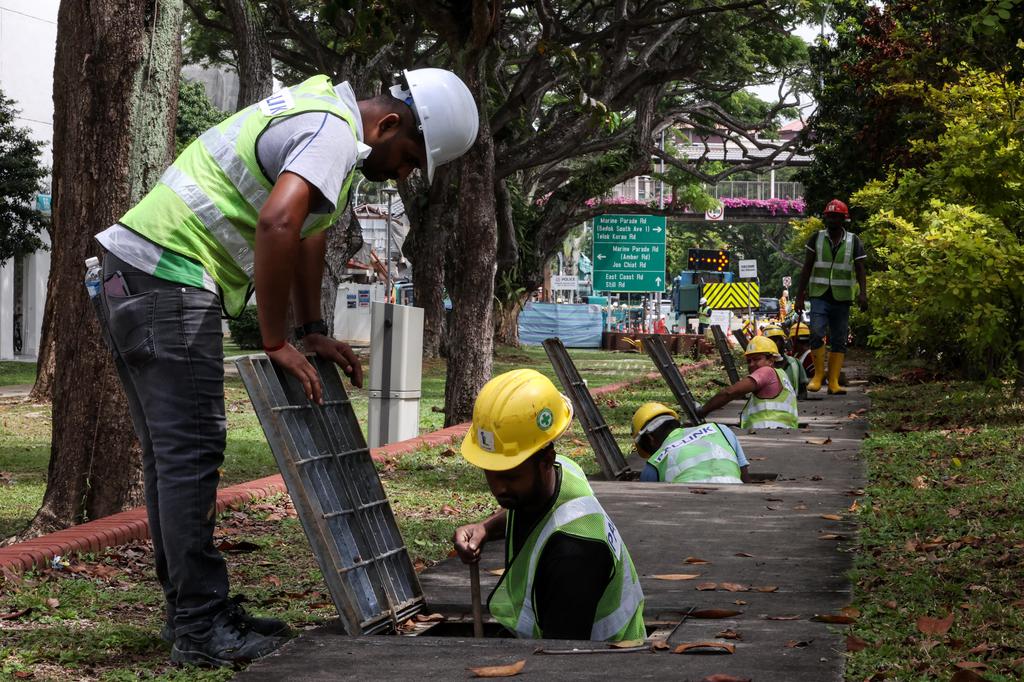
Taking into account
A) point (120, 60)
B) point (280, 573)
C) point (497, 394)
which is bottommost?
point (280, 573)

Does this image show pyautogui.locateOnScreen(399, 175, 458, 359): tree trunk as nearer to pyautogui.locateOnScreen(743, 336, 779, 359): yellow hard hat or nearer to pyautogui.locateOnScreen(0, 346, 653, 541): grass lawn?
pyautogui.locateOnScreen(0, 346, 653, 541): grass lawn

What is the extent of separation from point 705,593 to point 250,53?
12.9 m

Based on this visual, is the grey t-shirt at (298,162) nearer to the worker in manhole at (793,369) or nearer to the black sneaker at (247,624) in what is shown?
the black sneaker at (247,624)

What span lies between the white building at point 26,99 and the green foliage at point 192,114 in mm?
4198

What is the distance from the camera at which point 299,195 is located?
4113mm

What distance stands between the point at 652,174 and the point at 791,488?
2533 cm

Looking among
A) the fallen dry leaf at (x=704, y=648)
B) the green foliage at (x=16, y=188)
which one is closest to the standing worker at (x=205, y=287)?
the fallen dry leaf at (x=704, y=648)

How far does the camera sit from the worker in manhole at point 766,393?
11.4m

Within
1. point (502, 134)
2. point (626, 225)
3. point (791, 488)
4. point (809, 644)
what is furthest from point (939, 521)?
point (626, 225)

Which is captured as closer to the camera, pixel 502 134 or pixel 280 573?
pixel 280 573

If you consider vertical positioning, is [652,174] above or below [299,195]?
above

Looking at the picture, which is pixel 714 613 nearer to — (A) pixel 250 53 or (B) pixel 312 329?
(B) pixel 312 329

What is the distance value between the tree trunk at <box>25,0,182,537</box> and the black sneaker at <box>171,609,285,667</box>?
2638 millimetres

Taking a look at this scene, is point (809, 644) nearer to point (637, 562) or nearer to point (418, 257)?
point (637, 562)
